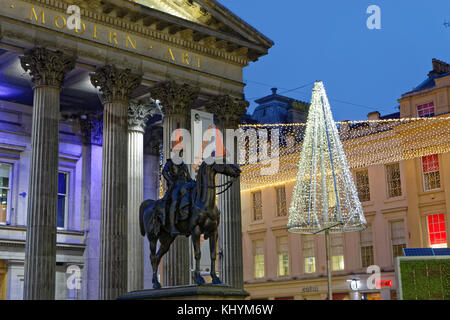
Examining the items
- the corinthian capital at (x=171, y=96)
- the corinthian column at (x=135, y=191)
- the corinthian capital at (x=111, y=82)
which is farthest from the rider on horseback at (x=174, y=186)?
the corinthian column at (x=135, y=191)

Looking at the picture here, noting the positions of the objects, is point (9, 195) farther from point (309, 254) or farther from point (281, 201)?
point (281, 201)

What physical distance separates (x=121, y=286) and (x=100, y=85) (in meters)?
7.61

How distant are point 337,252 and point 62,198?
763 inches

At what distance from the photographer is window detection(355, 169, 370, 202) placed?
43.0 m

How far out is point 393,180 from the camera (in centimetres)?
4138

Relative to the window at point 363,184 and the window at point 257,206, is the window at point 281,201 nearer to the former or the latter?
the window at point 257,206

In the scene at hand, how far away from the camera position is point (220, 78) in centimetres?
3056

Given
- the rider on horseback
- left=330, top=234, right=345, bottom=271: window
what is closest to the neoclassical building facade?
the rider on horseback

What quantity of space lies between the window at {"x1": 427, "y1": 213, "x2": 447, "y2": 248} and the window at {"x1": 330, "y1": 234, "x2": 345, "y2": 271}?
21.2 feet

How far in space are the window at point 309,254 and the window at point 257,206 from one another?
481 centimetres

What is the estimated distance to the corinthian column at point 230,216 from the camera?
29078 mm

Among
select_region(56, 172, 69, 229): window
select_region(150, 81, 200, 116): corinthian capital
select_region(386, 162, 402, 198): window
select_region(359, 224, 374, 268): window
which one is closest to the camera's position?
select_region(150, 81, 200, 116): corinthian capital

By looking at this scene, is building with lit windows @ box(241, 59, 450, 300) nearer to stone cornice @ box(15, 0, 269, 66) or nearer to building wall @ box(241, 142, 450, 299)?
building wall @ box(241, 142, 450, 299)
